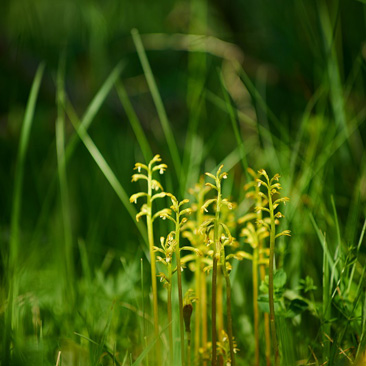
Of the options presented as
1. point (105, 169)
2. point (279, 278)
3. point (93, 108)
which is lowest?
point (279, 278)

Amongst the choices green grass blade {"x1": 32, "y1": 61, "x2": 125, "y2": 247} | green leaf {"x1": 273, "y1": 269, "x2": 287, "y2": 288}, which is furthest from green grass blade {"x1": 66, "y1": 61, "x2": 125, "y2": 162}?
green leaf {"x1": 273, "y1": 269, "x2": 287, "y2": 288}

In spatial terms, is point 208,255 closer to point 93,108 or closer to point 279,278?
point 279,278

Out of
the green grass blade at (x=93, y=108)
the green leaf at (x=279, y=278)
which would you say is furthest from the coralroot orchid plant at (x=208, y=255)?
the green grass blade at (x=93, y=108)

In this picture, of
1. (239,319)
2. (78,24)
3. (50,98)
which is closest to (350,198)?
(239,319)

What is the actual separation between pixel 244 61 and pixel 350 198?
84 centimetres

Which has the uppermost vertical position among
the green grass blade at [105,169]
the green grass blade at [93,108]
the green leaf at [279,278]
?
the green grass blade at [93,108]

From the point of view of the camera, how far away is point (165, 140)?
193 centimetres

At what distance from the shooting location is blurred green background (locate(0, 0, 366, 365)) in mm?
942

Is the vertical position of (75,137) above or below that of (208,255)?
above

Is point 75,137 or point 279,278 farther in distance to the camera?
point 75,137

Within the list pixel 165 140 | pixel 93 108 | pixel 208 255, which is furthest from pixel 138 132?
pixel 165 140

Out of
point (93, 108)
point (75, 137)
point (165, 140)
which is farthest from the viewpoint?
point (165, 140)

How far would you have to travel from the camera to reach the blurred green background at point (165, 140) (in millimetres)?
942

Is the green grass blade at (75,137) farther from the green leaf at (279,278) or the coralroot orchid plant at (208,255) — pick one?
the green leaf at (279,278)
